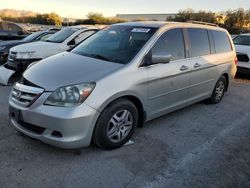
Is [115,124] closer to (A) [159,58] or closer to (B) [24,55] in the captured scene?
(A) [159,58]

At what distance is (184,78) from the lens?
4770mm

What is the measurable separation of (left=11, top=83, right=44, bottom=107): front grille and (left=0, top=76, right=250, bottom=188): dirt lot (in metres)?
0.66

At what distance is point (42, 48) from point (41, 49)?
0.16 feet

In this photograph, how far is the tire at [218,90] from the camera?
6.02m

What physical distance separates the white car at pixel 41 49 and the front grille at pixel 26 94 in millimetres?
4142

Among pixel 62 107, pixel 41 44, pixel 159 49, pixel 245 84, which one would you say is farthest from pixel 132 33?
pixel 245 84

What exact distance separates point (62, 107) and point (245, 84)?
6.90m

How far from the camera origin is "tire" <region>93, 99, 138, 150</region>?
11.6ft

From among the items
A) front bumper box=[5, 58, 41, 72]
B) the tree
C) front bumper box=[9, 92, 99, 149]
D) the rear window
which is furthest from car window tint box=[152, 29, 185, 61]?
the tree

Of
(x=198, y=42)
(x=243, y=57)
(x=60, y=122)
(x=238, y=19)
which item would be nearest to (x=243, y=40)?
(x=243, y=57)

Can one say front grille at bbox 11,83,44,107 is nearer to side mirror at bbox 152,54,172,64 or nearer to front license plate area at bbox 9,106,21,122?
front license plate area at bbox 9,106,21,122

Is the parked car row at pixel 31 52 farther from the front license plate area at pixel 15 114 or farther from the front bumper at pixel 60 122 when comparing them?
the front bumper at pixel 60 122

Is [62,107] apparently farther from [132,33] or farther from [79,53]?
[132,33]

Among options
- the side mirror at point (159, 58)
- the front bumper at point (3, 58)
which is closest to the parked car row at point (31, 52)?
the front bumper at point (3, 58)
